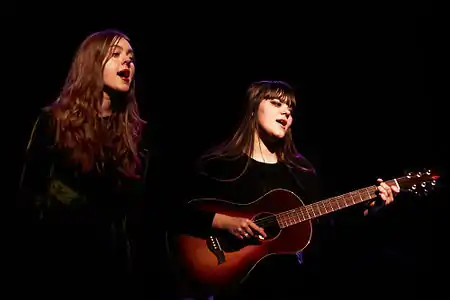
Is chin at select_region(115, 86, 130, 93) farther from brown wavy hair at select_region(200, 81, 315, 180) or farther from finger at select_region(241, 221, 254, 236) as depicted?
finger at select_region(241, 221, 254, 236)

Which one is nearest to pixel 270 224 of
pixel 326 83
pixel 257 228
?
pixel 257 228

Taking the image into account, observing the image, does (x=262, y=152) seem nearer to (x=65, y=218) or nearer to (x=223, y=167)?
(x=223, y=167)

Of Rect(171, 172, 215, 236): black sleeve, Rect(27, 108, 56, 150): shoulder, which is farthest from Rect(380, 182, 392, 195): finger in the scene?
Rect(27, 108, 56, 150): shoulder

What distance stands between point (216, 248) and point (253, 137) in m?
0.67

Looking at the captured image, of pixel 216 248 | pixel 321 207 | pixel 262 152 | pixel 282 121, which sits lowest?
pixel 216 248

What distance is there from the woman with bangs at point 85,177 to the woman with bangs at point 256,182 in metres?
0.56

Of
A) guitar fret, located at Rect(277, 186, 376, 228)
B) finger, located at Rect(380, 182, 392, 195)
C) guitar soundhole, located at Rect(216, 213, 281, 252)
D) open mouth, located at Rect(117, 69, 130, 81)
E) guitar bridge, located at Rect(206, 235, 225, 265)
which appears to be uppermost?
open mouth, located at Rect(117, 69, 130, 81)

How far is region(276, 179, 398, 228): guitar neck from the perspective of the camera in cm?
246

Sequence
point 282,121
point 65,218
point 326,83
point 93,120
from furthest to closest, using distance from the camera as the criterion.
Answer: point 326,83 → point 282,121 → point 93,120 → point 65,218

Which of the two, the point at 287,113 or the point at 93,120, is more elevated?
the point at 287,113

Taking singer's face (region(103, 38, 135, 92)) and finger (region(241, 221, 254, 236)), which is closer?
singer's face (region(103, 38, 135, 92))

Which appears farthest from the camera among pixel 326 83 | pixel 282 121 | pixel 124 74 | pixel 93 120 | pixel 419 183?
pixel 326 83

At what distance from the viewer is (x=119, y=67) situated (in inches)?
83.6

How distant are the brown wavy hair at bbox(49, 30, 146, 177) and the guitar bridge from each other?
2.15ft
